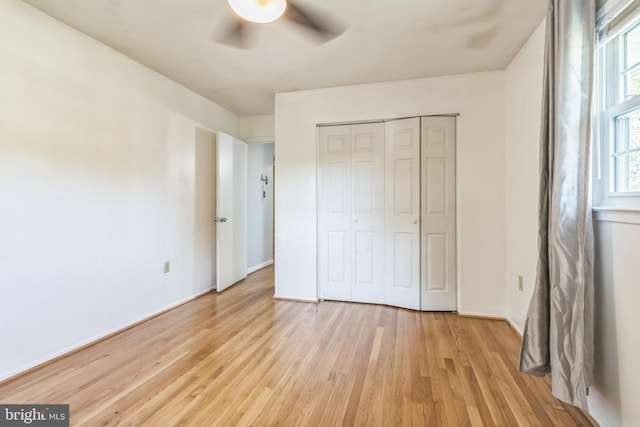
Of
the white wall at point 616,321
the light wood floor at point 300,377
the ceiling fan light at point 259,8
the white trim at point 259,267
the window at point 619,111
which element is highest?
the ceiling fan light at point 259,8

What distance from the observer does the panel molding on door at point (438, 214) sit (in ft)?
10.1

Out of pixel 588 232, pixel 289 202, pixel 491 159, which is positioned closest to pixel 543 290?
pixel 588 232

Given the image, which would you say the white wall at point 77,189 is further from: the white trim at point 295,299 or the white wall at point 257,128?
the white wall at point 257,128

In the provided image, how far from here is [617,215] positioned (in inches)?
53.6

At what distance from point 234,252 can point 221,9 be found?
300 centimetres

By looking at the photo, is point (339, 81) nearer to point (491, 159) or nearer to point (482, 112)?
point (482, 112)

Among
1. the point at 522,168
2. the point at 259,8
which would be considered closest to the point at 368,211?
the point at 522,168

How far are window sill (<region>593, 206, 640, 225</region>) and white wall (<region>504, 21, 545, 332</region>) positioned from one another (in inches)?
32.4

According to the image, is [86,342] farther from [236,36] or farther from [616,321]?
[616,321]

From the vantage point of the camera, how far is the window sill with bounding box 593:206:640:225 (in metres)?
1.26

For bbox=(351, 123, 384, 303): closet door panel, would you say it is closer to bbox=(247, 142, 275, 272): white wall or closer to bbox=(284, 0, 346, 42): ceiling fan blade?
bbox=(284, 0, 346, 42): ceiling fan blade

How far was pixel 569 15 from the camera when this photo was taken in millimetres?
1486

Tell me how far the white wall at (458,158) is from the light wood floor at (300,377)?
0.62 metres

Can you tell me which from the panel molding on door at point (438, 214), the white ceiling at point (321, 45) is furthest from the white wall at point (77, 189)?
the panel molding on door at point (438, 214)
